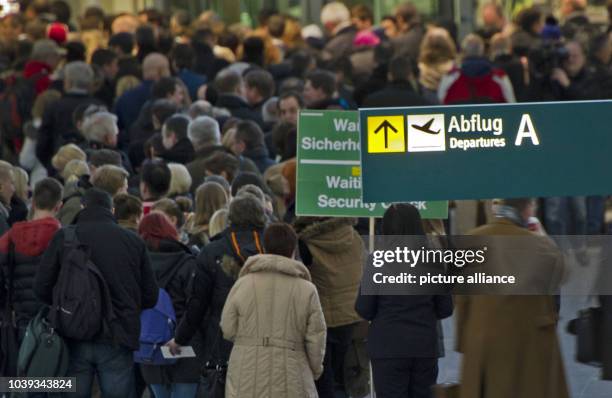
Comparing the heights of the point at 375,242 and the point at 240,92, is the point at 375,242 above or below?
below

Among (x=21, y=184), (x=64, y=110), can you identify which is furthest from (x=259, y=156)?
(x=64, y=110)

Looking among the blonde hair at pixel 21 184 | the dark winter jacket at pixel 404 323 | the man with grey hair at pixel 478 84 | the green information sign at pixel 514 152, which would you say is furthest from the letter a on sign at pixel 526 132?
the man with grey hair at pixel 478 84

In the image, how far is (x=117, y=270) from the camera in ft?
32.9

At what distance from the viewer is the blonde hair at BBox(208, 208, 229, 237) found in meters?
10.7

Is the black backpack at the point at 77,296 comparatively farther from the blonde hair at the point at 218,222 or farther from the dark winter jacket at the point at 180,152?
the dark winter jacket at the point at 180,152

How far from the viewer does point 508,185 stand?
8320mm

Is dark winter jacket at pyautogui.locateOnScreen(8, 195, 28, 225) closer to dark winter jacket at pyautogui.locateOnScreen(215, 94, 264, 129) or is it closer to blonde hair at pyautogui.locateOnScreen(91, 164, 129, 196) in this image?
blonde hair at pyautogui.locateOnScreen(91, 164, 129, 196)

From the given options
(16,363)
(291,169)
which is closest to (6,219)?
(16,363)

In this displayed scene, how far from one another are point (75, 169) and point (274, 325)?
328cm

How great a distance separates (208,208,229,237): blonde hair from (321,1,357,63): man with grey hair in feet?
29.2

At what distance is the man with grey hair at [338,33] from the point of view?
21.0 m

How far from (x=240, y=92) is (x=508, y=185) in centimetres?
809

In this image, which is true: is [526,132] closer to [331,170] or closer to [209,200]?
[331,170]

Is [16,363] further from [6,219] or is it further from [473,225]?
[473,225]
